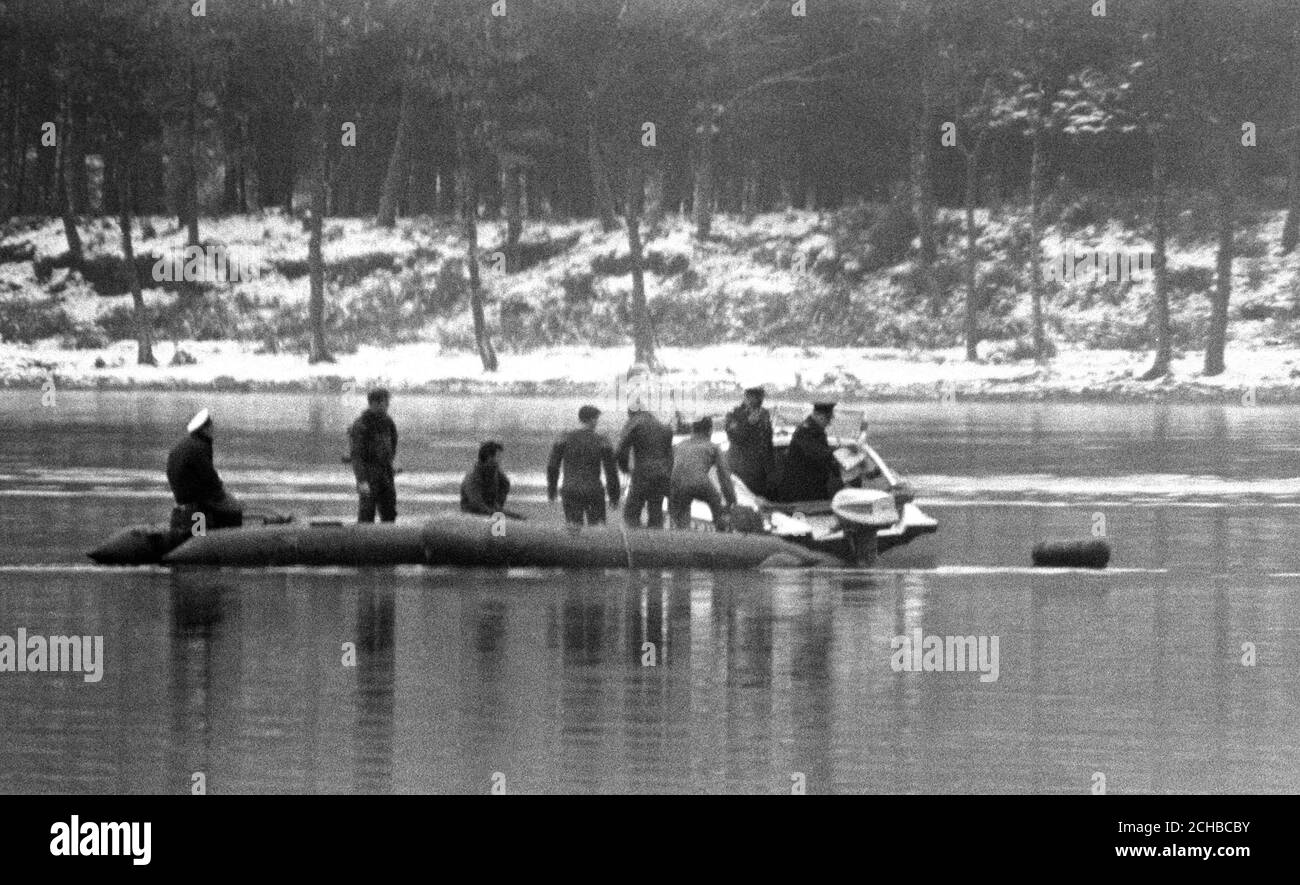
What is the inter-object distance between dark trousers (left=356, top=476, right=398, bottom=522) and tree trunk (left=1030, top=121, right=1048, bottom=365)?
5189 cm

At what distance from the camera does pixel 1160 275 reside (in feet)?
255

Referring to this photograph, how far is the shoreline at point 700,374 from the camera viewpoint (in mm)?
76188

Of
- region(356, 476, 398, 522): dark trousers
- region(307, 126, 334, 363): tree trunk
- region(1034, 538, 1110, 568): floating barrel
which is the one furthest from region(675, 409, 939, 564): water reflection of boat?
region(307, 126, 334, 363): tree trunk

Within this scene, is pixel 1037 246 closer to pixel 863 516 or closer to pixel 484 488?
Result: pixel 863 516

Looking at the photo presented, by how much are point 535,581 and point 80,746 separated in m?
10.1

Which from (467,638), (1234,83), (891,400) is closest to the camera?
(467,638)

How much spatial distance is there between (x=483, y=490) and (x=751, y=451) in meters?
3.04

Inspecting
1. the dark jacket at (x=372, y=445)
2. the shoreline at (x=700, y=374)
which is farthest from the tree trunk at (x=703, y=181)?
the dark jacket at (x=372, y=445)

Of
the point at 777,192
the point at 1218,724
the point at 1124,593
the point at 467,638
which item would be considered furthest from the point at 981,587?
the point at 777,192

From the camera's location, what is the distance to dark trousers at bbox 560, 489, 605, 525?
28.2 meters

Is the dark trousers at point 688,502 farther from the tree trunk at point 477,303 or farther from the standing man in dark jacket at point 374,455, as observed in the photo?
the tree trunk at point 477,303

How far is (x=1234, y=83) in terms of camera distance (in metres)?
81.4

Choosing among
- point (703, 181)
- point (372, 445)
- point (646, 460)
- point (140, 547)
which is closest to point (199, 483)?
point (140, 547)

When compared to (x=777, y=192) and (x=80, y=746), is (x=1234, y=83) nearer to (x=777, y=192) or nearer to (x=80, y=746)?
(x=777, y=192)
